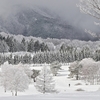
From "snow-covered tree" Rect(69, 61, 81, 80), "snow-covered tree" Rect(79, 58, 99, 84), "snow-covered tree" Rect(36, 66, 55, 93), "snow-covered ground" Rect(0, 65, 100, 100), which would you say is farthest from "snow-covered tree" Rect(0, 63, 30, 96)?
"snow-covered tree" Rect(69, 61, 81, 80)

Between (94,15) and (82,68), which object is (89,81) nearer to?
(82,68)

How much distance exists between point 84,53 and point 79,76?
5974 centimetres

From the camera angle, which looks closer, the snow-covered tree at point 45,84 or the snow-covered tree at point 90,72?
the snow-covered tree at point 45,84

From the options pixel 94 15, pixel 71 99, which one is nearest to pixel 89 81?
pixel 94 15

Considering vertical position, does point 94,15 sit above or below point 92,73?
above

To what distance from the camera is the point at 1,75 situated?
228 ft

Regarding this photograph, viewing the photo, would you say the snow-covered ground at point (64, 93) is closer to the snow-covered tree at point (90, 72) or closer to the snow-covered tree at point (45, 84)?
the snow-covered tree at point (45, 84)

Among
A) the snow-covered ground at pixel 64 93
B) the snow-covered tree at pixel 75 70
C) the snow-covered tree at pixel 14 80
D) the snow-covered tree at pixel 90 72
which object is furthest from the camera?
the snow-covered tree at pixel 75 70

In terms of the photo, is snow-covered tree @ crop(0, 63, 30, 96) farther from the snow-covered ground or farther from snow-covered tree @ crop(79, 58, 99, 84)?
snow-covered tree @ crop(79, 58, 99, 84)

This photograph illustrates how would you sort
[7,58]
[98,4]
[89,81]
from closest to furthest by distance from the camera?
[98,4] → [89,81] → [7,58]

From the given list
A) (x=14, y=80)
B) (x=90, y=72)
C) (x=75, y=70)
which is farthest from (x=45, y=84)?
(x=75, y=70)

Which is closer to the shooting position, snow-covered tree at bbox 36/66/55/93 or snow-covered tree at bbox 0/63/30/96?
snow-covered tree at bbox 36/66/55/93

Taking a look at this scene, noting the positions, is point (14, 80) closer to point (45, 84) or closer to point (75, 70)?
point (45, 84)

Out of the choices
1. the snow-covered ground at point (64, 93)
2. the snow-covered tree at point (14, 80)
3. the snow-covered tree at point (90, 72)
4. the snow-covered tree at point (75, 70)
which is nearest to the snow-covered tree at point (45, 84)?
the snow-covered ground at point (64, 93)
